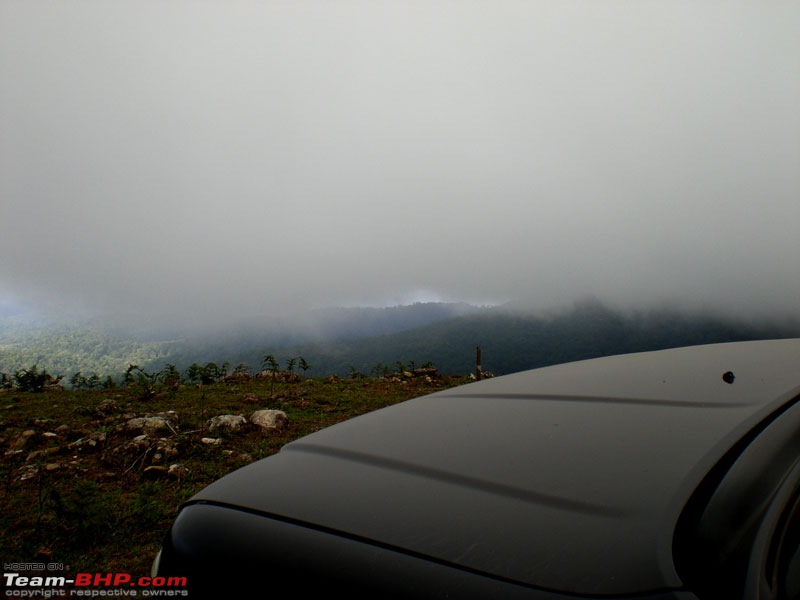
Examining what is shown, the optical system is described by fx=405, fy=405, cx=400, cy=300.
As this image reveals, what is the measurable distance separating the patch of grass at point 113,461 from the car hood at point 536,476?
2.80m

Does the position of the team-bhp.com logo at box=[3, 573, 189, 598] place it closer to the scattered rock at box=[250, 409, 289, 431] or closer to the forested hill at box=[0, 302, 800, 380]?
the scattered rock at box=[250, 409, 289, 431]

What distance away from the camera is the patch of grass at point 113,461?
10.8 ft

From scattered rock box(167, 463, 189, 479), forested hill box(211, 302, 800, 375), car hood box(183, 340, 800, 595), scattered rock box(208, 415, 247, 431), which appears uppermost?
car hood box(183, 340, 800, 595)

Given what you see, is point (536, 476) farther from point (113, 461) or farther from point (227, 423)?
point (227, 423)

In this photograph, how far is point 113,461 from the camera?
493 cm

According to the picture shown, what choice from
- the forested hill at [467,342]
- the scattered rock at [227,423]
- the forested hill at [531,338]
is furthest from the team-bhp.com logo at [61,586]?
the forested hill at [531,338]

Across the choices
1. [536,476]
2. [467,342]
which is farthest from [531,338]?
[536,476]

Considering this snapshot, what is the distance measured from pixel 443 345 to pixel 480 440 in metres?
117

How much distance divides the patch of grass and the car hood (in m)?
2.80

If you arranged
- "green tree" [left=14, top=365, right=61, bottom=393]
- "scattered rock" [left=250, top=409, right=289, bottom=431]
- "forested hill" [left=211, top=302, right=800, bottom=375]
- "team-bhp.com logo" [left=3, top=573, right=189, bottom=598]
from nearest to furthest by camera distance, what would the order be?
"team-bhp.com logo" [left=3, top=573, right=189, bottom=598]
"scattered rock" [left=250, top=409, right=289, bottom=431]
"green tree" [left=14, top=365, right=61, bottom=393]
"forested hill" [left=211, top=302, right=800, bottom=375]

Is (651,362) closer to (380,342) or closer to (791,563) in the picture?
(791,563)

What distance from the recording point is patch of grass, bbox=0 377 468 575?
3283mm

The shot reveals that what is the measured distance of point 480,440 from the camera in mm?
1242

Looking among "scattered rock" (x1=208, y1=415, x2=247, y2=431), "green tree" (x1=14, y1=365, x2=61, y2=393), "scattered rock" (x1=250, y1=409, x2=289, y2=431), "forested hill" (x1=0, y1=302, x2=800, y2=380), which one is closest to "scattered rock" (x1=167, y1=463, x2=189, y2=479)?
"scattered rock" (x1=208, y1=415, x2=247, y2=431)
